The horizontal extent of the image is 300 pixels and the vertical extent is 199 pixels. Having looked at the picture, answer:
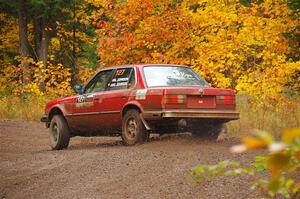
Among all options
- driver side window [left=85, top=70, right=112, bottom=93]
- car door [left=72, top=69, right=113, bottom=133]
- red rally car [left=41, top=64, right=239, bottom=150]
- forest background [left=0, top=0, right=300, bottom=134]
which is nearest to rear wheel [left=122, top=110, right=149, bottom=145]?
red rally car [left=41, top=64, right=239, bottom=150]

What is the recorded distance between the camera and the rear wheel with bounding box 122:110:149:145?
10.6m

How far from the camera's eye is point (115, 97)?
11.3 m

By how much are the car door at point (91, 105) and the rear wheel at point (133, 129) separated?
2.75 ft

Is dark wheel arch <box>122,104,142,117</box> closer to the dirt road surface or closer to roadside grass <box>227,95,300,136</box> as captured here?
the dirt road surface

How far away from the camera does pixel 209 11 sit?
55.3ft

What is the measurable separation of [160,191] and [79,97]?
19.8ft

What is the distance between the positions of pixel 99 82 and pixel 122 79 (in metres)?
0.81

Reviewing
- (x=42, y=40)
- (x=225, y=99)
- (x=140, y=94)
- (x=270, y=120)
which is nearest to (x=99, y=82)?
(x=140, y=94)

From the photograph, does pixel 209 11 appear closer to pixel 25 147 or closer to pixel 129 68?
pixel 129 68

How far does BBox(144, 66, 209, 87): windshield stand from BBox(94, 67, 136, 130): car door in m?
0.34

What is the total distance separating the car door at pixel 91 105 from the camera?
1174 centimetres

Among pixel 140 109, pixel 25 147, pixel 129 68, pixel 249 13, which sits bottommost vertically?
pixel 25 147

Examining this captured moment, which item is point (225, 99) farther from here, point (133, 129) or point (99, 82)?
point (99, 82)

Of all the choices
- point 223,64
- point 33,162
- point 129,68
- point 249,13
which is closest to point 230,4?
point 249,13
